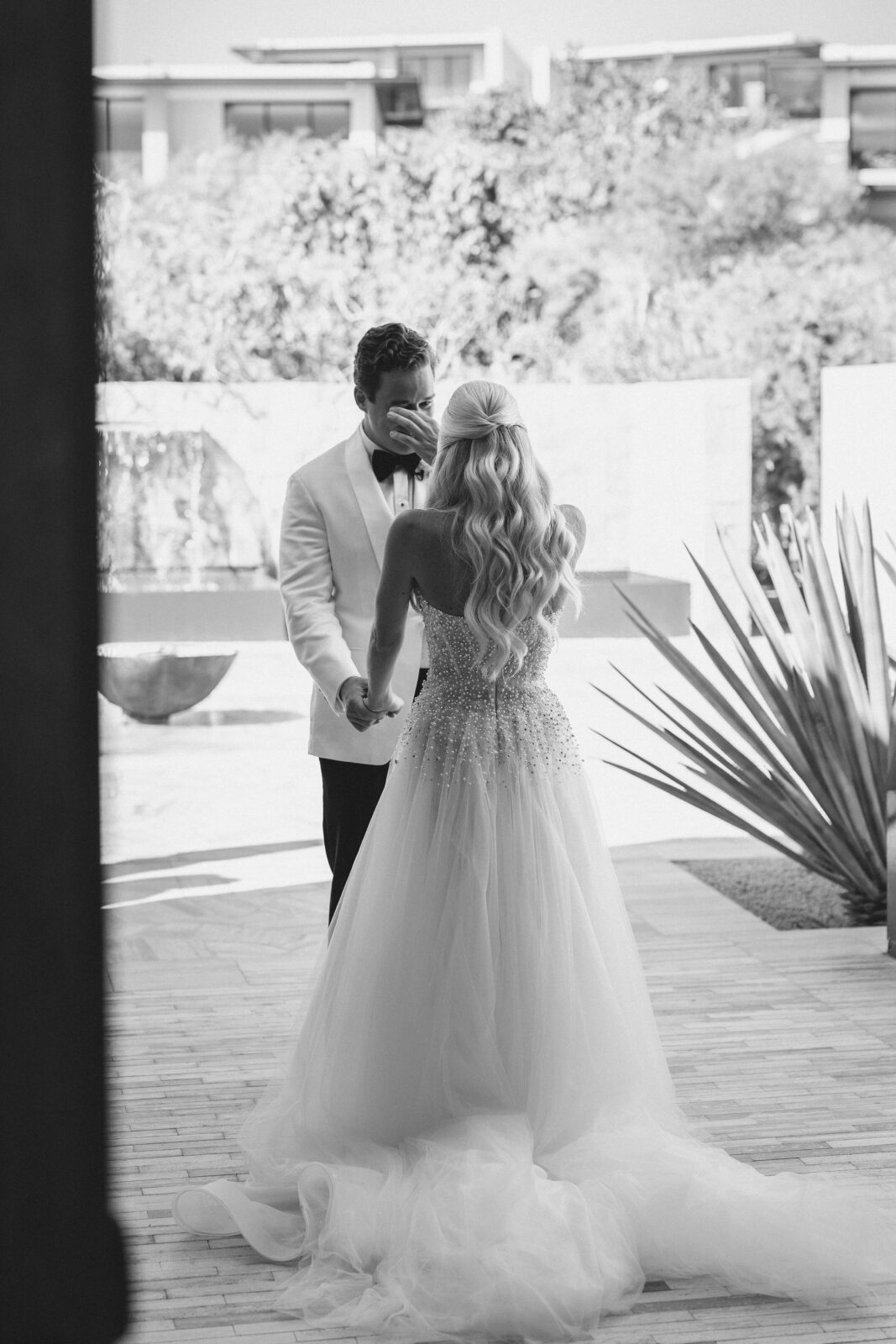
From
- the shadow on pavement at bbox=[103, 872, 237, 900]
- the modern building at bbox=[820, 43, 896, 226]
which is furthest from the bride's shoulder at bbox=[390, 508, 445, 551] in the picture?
the modern building at bbox=[820, 43, 896, 226]

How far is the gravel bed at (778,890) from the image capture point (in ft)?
17.4

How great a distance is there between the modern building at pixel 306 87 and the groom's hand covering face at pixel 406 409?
31.9m

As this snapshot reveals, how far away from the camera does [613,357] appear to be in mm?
23359

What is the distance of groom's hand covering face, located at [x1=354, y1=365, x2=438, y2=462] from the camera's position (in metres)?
3.27

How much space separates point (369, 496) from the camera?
137 inches

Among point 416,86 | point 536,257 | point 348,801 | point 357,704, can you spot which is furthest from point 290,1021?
point 416,86

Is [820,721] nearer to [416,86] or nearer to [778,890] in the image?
[778,890]

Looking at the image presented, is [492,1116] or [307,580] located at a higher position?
[307,580]

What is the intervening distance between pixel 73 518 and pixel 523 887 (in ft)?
7.50

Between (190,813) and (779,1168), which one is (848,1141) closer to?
(779,1168)

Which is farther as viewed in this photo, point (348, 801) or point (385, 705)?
point (348, 801)

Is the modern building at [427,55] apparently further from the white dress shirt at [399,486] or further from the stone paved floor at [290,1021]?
the white dress shirt at [399,486]

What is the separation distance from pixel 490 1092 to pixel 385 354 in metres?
1.46

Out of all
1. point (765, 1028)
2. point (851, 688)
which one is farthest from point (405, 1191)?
point (851, 688)
